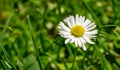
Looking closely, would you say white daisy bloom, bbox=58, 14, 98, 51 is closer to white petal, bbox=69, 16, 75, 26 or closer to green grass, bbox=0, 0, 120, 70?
white petal, bbox=69, 16, 75, 26

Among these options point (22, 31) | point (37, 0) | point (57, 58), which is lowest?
point (57, 58)

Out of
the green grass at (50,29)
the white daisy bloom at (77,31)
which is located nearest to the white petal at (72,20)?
the white daisy bloom at (77,31)

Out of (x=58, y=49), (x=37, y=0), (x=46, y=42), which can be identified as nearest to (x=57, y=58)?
(x=58, y=49)

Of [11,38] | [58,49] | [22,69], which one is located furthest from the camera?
[11,38]

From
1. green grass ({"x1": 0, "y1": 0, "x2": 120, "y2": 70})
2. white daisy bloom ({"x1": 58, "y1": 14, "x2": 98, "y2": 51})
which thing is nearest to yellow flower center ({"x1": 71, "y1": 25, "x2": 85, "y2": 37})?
white daisy bloom ({"x1": 58, "y1": 14, "x2": 98, "y2": 51})

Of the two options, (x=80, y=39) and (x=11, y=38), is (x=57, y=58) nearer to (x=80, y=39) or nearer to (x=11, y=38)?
(x=11, y=38)

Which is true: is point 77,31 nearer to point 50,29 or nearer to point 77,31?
point 77,31

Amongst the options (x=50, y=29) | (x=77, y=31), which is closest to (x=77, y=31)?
(x=77, y=31)

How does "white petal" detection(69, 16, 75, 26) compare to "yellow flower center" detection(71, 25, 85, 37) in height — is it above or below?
above

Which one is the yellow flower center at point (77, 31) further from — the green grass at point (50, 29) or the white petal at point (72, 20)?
the green grass at point (50, 29)
